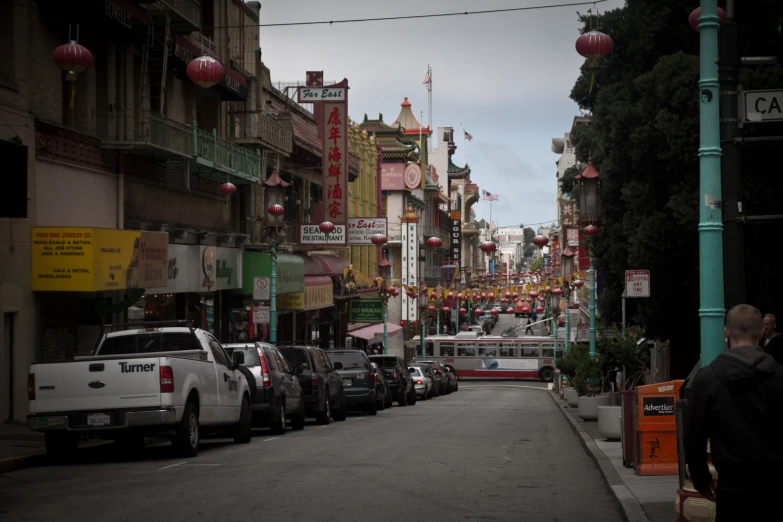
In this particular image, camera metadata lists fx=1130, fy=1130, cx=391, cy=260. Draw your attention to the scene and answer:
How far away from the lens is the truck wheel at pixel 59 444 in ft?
54.1

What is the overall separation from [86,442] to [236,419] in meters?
2.79

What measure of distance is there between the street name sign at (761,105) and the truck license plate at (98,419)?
380 inches

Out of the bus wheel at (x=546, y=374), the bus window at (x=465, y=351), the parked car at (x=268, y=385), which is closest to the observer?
the parked car at (x=268, y=385)

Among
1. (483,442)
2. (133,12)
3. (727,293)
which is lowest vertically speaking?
(483,442)

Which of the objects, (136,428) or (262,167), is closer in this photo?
(136,428)

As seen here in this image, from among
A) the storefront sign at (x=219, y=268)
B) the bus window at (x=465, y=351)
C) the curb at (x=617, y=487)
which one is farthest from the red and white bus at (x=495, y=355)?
the curb at (x=617, y=487)

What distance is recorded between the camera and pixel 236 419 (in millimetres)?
19500

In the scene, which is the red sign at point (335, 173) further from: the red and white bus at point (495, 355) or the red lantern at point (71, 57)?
the red and white bus at point (495, 355)

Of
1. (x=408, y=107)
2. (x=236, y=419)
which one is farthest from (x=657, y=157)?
(x=408, y=107)

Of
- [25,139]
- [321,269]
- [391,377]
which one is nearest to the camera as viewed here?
[25,139]

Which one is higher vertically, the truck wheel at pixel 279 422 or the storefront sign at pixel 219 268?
the storefront sign at pixel 219 268

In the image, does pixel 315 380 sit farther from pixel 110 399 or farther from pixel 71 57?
pixel 110 399

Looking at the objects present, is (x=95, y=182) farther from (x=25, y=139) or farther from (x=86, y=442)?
(x=86, y=442)

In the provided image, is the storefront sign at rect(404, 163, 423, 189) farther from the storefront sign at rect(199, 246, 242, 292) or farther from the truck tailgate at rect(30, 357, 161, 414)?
the truck tailgate at rect(30, 357, 161, 414)
